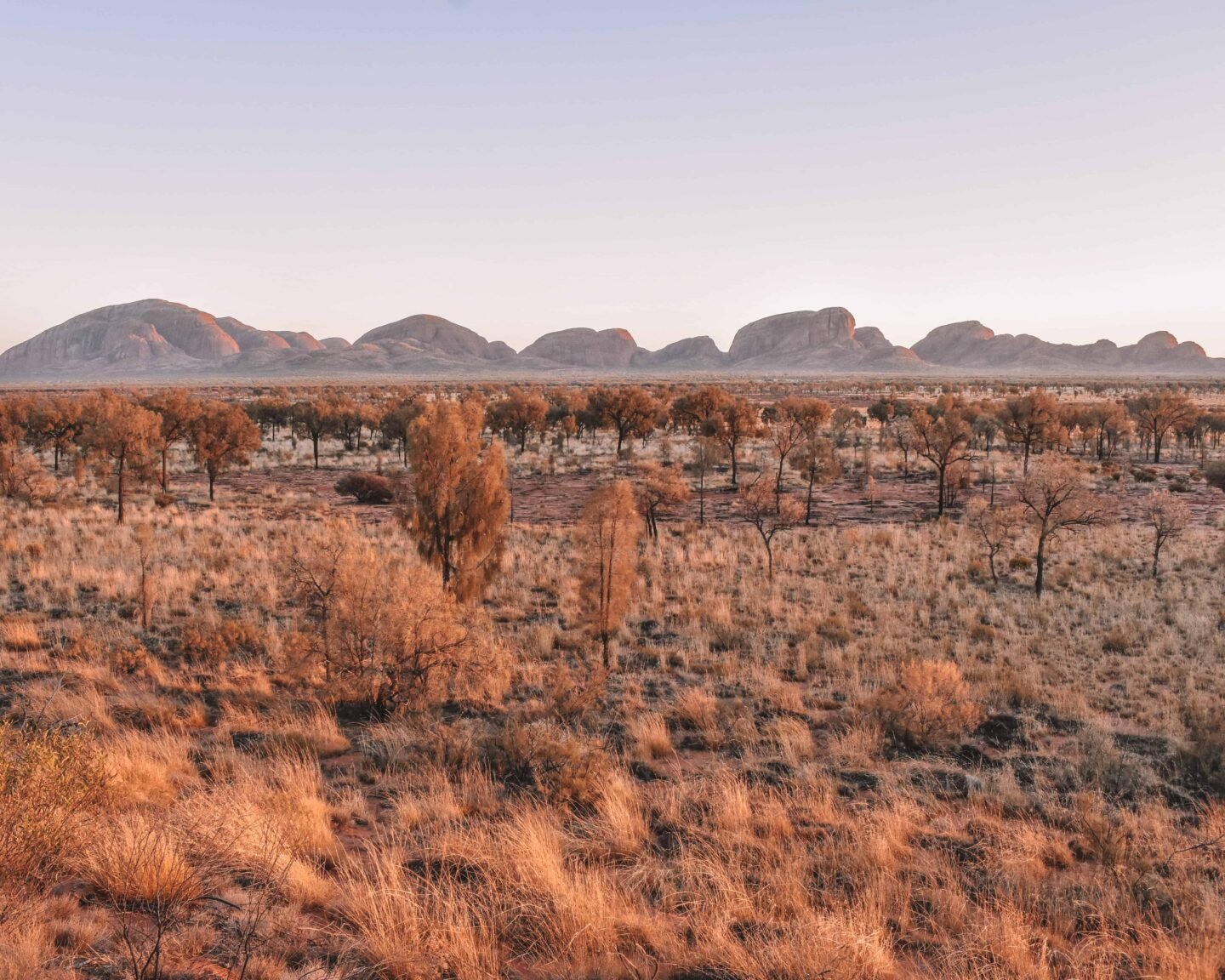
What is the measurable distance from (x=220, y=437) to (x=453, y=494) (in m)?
25.9

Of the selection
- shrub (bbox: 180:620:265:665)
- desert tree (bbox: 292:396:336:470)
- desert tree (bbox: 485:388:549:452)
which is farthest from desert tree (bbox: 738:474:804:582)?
desert tree (bbox: 292:396:336:470)

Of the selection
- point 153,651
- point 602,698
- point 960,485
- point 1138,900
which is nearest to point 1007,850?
point 1138,900

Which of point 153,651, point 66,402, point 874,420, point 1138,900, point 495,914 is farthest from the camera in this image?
point 874,420

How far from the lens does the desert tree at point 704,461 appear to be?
99.7 feet

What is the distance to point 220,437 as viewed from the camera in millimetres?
33094

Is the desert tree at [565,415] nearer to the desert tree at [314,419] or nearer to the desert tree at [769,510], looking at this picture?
the desert tree at [314,419]

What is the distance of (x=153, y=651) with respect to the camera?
12086mm

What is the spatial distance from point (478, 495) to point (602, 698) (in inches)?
171

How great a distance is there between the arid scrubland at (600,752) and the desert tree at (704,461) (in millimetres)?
8002

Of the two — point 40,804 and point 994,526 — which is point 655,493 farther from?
point 40,804

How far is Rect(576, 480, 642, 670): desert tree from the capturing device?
1238 centimetres

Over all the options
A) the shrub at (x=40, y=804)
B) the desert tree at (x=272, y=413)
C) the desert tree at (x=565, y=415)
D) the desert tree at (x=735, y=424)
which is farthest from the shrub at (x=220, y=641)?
the desert tree at (x=272, y=413)

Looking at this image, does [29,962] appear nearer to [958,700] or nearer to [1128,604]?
[958,700]

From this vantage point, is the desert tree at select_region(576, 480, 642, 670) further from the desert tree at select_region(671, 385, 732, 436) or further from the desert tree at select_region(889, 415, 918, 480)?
the desert tree at select_region(671, 385, 732, 436)
